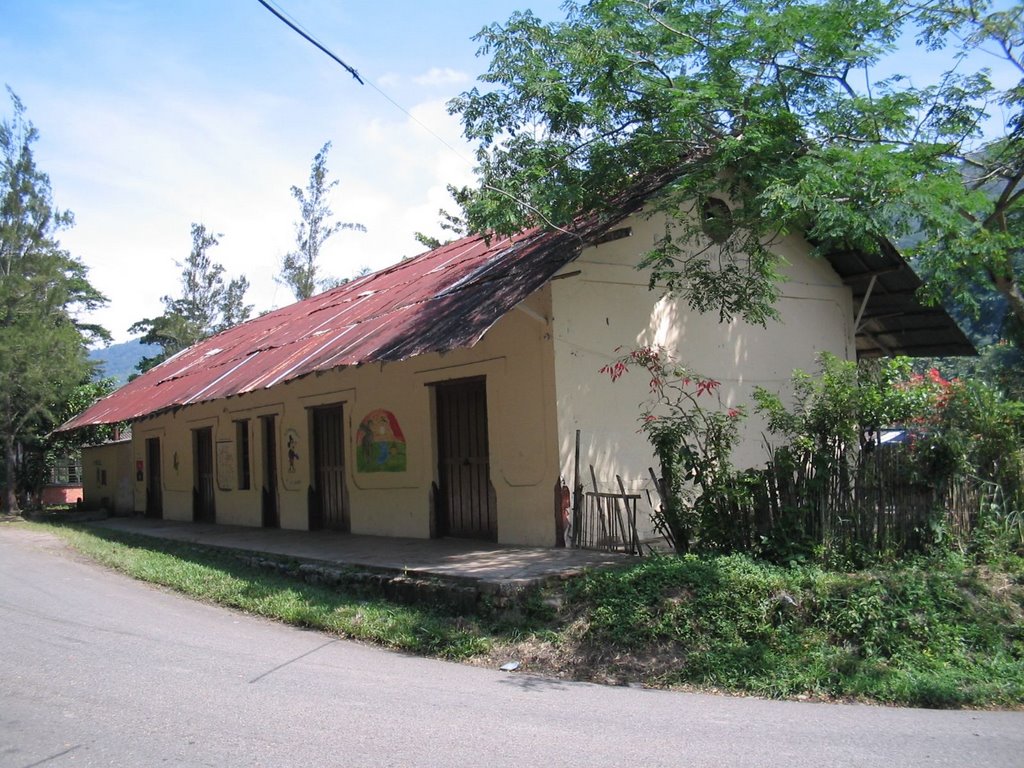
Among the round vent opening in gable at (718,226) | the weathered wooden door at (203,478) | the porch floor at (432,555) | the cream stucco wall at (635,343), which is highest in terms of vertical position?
the round vent opening in gable at (718,226)

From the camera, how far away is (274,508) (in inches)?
648

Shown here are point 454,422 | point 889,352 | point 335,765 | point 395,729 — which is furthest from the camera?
point 889,352

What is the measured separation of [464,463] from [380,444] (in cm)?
195

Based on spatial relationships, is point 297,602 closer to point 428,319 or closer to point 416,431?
point 416,431

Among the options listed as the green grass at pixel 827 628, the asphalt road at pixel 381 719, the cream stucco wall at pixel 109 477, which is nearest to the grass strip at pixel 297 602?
the asphalt road at pixel 381 719

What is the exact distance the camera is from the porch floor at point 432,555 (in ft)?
27.4

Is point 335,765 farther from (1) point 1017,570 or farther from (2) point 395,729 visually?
(1) point 1017,570

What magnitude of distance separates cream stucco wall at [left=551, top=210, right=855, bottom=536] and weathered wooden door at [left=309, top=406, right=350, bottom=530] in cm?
536

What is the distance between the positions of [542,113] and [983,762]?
7741mm

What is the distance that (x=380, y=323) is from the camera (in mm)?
11859

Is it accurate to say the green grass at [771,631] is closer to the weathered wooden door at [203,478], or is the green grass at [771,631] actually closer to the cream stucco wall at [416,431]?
the cream stucco wall at [416,431]

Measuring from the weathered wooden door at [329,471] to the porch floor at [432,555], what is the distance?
323mm

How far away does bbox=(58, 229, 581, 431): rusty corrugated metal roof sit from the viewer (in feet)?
31.1

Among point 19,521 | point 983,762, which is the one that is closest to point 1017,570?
point 983,762
